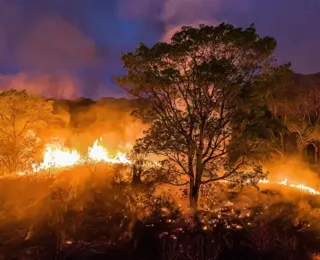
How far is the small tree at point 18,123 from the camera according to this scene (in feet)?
84.1

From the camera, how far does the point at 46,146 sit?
29.0 metres

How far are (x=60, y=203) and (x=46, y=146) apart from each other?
13458 millimetres

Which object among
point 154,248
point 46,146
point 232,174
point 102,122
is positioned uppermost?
point 102,122

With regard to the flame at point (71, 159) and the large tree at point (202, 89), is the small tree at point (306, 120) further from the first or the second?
the flame at point (71, 159)

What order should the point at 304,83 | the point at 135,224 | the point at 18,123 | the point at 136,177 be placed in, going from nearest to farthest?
1. the point at 135,224
2. the point at 136,177
3. the point at 18,123
4. the point at 304,83

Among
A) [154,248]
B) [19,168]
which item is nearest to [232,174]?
[154,248]

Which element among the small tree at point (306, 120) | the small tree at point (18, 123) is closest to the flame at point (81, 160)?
the small tree at point (18, 123)

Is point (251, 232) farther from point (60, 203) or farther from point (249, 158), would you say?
point (60, 203)

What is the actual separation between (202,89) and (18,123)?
622 inches

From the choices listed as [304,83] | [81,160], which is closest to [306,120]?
[304,83]

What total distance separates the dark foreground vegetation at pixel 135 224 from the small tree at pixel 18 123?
699 cm

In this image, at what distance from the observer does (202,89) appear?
1533 cm

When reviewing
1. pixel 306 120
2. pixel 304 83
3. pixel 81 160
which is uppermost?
pixel 304 83

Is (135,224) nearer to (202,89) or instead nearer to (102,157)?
(202,89)
